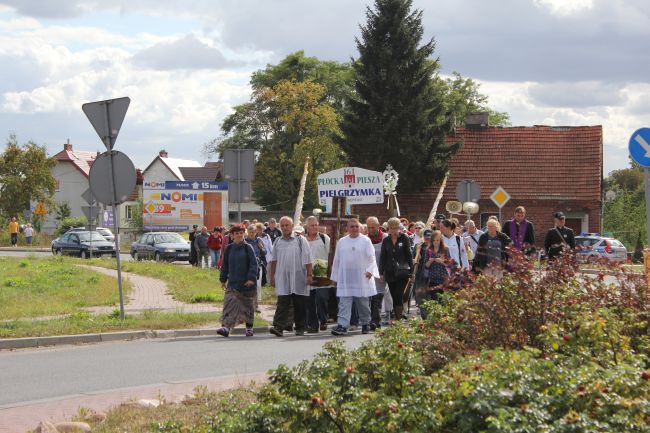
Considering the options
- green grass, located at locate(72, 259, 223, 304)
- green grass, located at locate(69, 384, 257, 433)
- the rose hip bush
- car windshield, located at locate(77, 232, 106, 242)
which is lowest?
green grass, located at locate(72, 259, 223, 304)

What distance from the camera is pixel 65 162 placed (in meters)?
107

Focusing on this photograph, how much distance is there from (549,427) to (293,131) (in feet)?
231

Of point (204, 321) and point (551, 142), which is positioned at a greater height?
point (551, 142)

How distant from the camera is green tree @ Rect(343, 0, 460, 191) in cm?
4969

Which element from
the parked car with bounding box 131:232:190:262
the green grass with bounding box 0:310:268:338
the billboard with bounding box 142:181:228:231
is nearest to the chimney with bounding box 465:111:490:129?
the billboard with bounding box 142:181:228:231

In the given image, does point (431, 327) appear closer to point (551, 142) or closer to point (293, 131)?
point (551, 142)

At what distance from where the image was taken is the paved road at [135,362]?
10578 millimetres

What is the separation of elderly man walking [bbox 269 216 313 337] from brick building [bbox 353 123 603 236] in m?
34.2

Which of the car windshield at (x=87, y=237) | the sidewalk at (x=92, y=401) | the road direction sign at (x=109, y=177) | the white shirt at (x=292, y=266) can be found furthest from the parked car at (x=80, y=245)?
the sidewalk at (x=92, y=401)

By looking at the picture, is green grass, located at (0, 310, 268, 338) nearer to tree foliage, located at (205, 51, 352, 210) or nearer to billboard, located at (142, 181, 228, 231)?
billboard, located at (142, 181, 228, 231)

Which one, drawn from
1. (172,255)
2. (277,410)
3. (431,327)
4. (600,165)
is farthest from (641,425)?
(600,165)

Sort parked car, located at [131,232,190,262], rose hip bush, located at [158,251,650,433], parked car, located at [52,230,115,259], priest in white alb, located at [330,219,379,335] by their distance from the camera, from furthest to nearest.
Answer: parked car, located at [52,230,115,259] < parked car, located at [131,232,190,262] < priest in white alb, located at [330,219,379,335] < rose hip bush, located at [158,251,650,433]

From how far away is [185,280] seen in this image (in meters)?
27.7

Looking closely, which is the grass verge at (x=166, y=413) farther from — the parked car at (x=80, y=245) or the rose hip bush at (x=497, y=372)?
the parked car at (x=80, y=245)
